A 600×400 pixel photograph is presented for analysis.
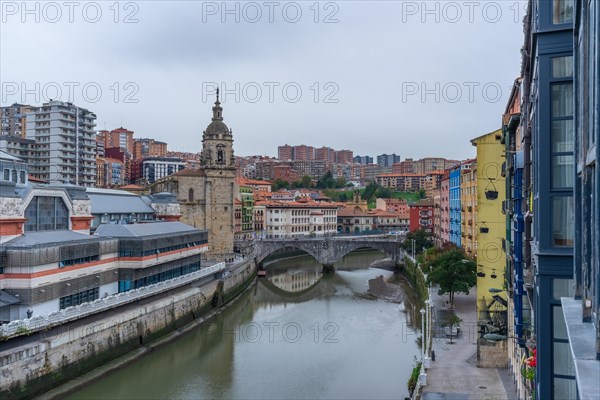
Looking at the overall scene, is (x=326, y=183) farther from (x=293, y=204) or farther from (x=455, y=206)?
(x=455, y=206)

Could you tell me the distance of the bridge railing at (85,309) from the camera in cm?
2023

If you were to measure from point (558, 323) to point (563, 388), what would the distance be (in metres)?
0.76

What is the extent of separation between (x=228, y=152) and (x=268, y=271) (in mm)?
13542

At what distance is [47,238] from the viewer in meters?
25.2

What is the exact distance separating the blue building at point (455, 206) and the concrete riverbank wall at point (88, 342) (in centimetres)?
2062

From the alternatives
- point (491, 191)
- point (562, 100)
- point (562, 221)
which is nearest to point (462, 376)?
point (491, 191)

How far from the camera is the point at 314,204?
83.4 meters

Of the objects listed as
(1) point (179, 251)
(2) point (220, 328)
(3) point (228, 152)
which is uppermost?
(3) point (228, 152)

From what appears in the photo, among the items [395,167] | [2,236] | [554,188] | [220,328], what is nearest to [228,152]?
[220,328]

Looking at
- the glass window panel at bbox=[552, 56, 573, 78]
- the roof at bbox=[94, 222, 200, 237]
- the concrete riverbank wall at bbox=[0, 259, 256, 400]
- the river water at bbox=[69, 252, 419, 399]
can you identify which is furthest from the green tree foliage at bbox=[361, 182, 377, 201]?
the glass window panel at bbox=[552, 56, 573, 78]

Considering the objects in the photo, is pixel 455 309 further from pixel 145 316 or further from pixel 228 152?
pixel 228 152

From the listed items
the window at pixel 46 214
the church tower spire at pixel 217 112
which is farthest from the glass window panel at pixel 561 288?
the church tower spire at pixel 217 112

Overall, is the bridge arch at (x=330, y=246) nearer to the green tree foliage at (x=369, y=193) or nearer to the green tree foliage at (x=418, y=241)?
the green tree foliage at (x=418, y=241)

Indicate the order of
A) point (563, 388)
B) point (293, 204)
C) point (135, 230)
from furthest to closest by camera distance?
1. point (293, 204)
2. point (135, 230)
3. point (563, 388)
